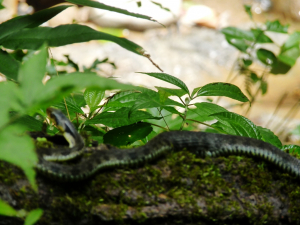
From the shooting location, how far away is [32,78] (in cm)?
124

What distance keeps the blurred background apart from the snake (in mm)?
9151

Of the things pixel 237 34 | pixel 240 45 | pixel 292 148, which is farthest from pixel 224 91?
pixel 240 45

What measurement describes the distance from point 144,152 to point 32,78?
4.11 ft

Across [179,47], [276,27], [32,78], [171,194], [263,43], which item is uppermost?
[276,27]

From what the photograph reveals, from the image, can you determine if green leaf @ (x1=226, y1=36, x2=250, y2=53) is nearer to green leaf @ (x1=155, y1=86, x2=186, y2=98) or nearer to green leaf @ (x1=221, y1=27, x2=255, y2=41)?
green leaf @ (x1=221, y1=27, x2=255, y2=41)

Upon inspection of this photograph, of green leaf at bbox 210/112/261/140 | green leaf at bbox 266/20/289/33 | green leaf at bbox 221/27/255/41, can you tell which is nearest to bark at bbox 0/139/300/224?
green leaf at bbox 210/112/261/140

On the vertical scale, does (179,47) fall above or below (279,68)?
below

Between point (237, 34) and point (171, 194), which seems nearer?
point (171, 194)

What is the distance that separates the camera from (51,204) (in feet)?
6.79

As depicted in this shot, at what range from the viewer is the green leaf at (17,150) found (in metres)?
1.15

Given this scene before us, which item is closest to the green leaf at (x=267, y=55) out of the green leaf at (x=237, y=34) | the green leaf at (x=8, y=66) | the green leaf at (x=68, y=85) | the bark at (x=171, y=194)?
the green leaf at (x=237, y=34)

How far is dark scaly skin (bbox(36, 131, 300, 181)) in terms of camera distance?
7.40ft

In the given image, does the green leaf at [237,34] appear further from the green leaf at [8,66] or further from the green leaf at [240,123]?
the green leaf at [8,66]

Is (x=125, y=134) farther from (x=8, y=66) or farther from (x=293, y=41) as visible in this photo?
(x=293, y=41)
